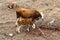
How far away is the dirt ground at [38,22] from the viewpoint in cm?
580

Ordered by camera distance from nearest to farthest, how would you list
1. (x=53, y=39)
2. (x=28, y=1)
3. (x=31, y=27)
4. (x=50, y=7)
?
1. (x=53, y=39)
2. (x=31, y=27)
3. (x=50, y=7)
4. (x=28, y=1)

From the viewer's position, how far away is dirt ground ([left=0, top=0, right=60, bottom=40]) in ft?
19.0

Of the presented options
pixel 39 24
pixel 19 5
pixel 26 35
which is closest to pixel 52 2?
pixel 19 5

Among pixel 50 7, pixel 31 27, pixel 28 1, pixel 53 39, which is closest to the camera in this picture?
pixel 53 39

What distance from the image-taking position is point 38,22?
6.27 metres

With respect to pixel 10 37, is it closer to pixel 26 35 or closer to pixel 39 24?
pixel 26 35

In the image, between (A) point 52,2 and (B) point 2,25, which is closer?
(B) point 2,25

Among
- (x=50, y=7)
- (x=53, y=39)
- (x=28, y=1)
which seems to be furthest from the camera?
(x=28, y=1)

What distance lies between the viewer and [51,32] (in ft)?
19.5

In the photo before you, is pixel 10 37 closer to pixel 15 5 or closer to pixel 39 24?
pixel 39 24

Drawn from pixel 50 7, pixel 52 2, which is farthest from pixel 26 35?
pixel 52 2

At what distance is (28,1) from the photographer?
8344 millimetres

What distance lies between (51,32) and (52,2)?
2.44m

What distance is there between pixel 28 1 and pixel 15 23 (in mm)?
2101
